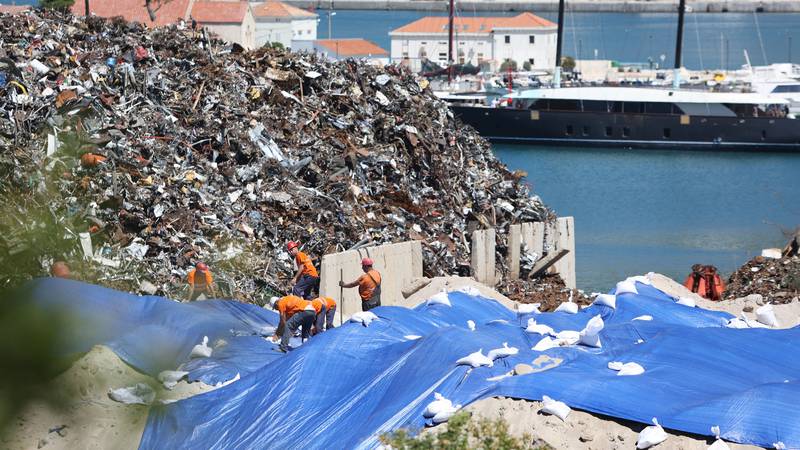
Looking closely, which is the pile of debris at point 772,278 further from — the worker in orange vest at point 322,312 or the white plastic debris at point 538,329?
the worker in orange vest at point 322,312

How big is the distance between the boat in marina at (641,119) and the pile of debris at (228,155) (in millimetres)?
35367

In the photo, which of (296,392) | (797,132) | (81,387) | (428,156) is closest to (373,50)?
(797,132)

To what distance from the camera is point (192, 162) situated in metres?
15.6

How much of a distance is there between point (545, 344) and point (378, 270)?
468cm

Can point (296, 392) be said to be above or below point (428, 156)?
below

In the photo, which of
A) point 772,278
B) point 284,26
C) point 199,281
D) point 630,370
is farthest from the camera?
point 284,26

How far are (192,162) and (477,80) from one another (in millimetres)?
51976

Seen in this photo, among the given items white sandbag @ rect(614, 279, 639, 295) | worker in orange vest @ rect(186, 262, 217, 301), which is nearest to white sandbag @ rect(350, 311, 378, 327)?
worker in orange vest @ rect(186, 262, 217, 301)

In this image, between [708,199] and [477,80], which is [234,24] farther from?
[708,199]

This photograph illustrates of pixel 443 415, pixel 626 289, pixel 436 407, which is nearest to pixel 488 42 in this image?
pixel 626 289

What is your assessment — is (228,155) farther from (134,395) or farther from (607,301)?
(134,395)

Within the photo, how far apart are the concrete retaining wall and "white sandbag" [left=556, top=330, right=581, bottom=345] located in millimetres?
3705

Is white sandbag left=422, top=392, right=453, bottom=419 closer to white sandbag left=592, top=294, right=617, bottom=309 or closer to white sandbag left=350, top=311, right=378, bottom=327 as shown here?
white sandbag left=350, top=311, right=378, bottom=327

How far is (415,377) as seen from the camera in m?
9.55
